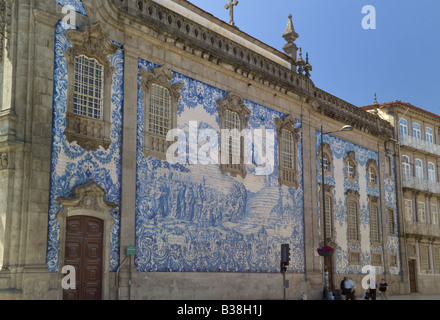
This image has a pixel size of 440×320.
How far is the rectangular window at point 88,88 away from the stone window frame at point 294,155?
32.5 feet

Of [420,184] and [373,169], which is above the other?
[373,169]

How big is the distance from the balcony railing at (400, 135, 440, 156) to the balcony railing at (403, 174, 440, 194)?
6.65 ft

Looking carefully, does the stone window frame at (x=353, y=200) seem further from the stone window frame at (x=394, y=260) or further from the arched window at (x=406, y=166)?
the arched window at (x=406, y=166)

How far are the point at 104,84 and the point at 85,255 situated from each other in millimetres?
5326

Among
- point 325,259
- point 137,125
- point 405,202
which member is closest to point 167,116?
point 137,125

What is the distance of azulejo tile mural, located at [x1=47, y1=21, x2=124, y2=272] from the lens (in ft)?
55.1

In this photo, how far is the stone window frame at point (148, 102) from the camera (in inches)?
791

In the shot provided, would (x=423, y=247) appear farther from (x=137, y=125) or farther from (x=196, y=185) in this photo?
(x=137, y=125)

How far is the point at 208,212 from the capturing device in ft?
72.2

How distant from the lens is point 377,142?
34969mm

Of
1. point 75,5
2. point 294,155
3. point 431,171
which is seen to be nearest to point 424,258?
point 431,171

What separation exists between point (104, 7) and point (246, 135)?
812 cm

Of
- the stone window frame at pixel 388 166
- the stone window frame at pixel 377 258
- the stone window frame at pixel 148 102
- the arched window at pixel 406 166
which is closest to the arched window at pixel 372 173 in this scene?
the stone window frame at pixel 388 166

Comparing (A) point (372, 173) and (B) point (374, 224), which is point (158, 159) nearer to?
(B) point (374, 224)
